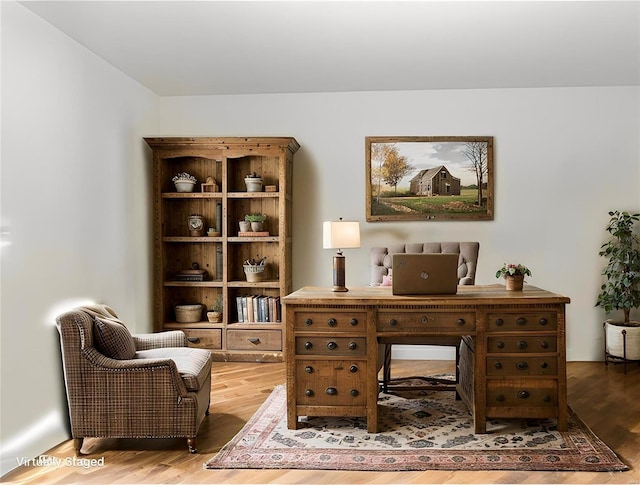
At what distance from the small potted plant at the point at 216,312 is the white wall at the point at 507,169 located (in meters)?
0.75

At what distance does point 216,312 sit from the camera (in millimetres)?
5465

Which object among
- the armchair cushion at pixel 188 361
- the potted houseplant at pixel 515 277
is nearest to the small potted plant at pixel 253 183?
the armchair cushion at pixel 188 361

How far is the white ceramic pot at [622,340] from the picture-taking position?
510 cm

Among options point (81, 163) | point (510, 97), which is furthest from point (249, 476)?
point (510, 97)

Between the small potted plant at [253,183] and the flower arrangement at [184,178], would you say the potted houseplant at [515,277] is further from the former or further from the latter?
the flower arrangement at [184,178]

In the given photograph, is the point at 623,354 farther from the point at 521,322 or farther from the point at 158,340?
the point at 158,340

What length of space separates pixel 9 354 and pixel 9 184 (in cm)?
93

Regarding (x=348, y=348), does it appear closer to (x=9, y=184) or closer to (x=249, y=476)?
(x=249, y=476)

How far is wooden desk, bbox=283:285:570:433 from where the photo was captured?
10.9ft

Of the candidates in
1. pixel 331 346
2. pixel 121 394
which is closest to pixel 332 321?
pixel 331 346

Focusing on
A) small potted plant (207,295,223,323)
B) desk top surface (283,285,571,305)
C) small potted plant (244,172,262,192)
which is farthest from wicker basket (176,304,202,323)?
desk top surface (283,285,571,305)

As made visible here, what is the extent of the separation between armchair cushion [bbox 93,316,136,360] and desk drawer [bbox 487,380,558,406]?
2.17 m

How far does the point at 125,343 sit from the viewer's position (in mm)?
3422

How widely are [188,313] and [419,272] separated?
9.19ft
